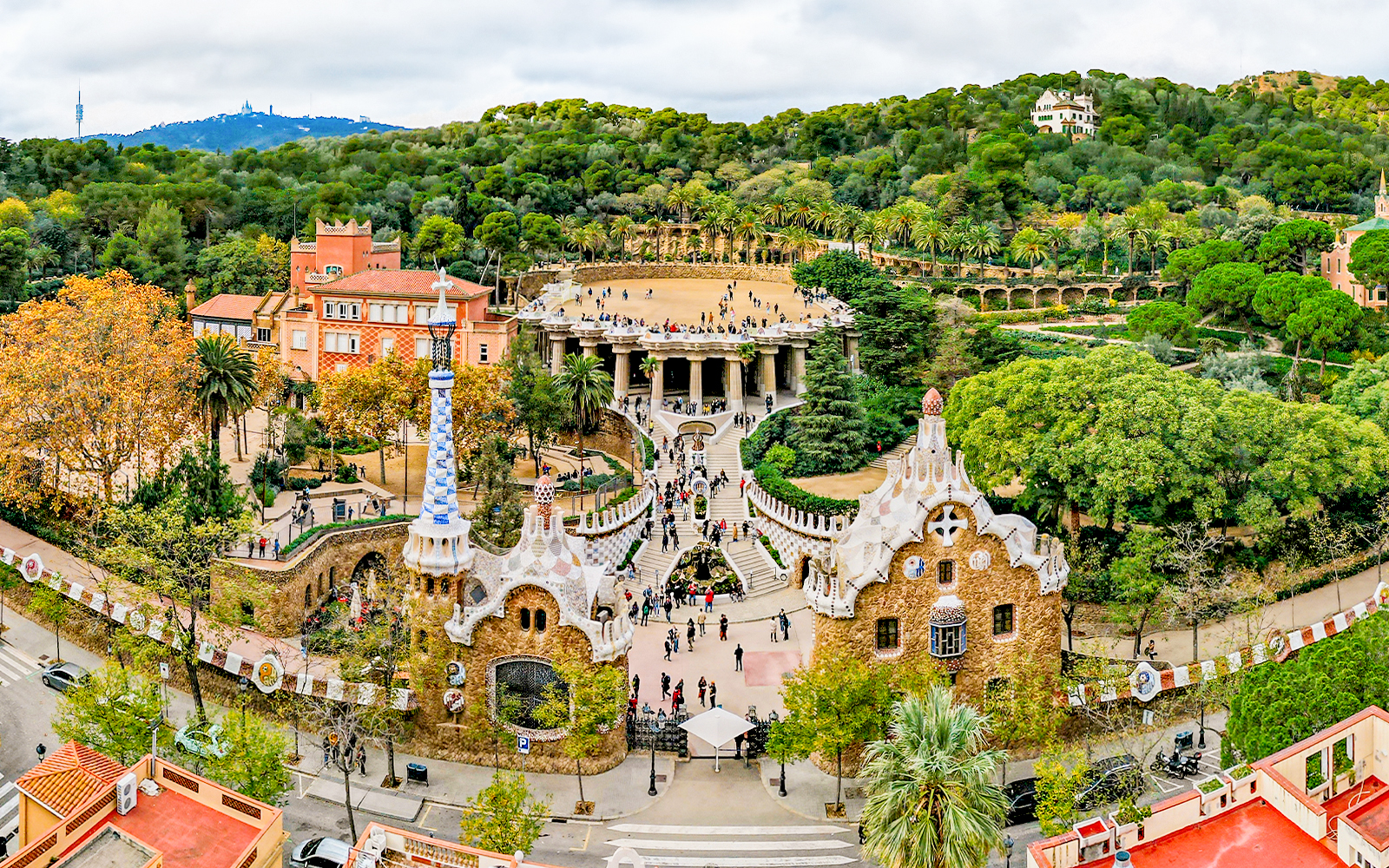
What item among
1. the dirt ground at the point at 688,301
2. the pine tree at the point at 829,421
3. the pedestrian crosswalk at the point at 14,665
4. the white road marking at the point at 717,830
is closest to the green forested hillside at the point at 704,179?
the dirt ground at the point at 688,301

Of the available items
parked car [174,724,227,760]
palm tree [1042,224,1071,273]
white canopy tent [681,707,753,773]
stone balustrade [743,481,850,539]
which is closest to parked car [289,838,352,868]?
parked car [174,724,227,760]

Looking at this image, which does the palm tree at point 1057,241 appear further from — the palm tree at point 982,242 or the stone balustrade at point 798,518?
the stone balustrade at point 798,518

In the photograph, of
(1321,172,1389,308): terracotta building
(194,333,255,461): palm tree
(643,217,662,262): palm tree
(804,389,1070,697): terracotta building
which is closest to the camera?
(804,389,1070,697): terracotta building

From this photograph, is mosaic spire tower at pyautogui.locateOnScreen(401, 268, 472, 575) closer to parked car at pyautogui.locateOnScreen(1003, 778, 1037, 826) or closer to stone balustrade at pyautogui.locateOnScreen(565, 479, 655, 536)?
stone balustrade at pyautogui.locateOnScreen(565, 479, 655, 536)

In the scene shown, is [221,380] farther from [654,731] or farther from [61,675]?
[654,731]

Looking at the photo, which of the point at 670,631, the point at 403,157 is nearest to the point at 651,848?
the point at 670,631

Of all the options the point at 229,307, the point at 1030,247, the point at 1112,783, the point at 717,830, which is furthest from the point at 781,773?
the point at 1030,247

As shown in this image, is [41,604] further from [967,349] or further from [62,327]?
[967,349]
